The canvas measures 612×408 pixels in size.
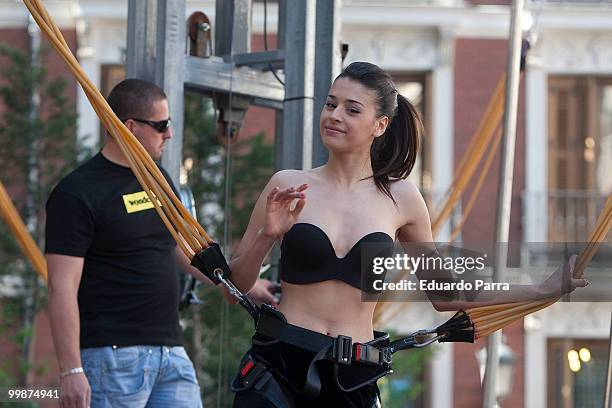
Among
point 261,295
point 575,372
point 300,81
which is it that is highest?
point 300,81

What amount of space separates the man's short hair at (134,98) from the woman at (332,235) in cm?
102

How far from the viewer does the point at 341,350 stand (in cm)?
385

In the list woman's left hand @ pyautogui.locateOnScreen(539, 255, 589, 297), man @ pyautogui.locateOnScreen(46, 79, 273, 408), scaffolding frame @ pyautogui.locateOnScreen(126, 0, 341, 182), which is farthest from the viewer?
scaffolding frame @ pyautogui.locateOnScreen(126, 0, 341, 182)

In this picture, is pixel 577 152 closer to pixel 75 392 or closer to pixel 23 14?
pixel 23 14

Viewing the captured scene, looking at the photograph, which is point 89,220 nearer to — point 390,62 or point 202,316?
point 202,316

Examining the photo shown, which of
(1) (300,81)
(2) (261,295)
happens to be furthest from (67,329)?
(1) (300,81)

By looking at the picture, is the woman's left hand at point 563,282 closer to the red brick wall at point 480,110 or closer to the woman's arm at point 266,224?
the woman's arm at point 266,224

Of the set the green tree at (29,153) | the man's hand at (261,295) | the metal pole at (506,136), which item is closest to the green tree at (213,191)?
the green tree at (29,153)

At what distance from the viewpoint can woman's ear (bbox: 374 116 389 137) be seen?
409cm

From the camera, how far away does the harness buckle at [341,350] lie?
385cm

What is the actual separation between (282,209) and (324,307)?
30 cm

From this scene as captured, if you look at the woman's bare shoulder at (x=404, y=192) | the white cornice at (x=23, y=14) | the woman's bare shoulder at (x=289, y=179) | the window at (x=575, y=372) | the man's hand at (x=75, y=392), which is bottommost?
the window at (x=575, y=372)

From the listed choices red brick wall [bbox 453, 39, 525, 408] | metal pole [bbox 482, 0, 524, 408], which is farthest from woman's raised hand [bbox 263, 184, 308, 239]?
red brick wall [bbox 453, 39, 525, 408]

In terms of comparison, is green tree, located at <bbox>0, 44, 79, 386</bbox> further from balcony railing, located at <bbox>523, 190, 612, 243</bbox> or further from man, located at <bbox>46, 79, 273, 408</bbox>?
man, located at <bbox>46, 79, 273, 408</bbox>
